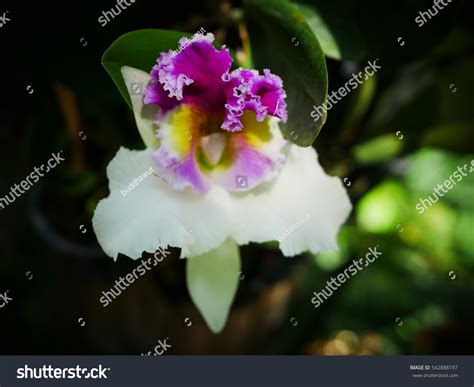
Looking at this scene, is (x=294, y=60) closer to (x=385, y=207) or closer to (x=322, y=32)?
(x=322, y=32)

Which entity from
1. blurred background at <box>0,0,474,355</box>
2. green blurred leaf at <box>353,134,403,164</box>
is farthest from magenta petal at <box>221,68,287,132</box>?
green blurred leaf at <box>353,134,403,164</box>

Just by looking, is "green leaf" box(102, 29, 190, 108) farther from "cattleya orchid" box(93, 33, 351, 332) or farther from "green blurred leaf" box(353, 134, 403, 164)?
"green blurred leaf" box(353, 134, 403, 164)

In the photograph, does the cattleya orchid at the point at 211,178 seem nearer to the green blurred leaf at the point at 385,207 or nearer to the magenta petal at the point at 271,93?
the magenta petal at the point at 271,93

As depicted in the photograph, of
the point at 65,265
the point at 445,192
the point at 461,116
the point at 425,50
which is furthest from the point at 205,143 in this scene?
the point at 445,192

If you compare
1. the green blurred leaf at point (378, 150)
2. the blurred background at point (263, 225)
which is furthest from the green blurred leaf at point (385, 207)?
the green blurred leaf at point (378, 150)

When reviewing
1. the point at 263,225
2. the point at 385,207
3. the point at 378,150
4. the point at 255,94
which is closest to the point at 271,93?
the point at 255,94

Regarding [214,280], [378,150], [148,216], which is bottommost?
[378,150]
